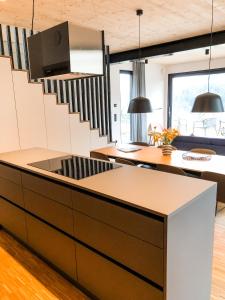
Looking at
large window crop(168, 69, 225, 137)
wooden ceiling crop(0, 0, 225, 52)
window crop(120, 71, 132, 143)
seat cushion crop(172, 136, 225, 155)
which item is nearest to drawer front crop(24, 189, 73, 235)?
wooden ceiling crop(0, 0, 225, 52)

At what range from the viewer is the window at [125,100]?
7.19 meters

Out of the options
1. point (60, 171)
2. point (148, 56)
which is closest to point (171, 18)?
point (148, 56)

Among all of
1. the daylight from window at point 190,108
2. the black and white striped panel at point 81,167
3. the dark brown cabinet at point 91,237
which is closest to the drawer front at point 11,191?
the dark brown cabinet at point 91,237

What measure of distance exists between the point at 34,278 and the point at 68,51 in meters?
2.03

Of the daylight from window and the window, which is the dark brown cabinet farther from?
the daylight from window

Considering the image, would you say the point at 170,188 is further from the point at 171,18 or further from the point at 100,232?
the point at 171,18

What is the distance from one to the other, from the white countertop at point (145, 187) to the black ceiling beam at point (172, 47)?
10.7 feet

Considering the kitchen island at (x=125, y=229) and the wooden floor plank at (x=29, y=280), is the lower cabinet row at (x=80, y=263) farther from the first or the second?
the wooden floor plank at (x=29, y=280)

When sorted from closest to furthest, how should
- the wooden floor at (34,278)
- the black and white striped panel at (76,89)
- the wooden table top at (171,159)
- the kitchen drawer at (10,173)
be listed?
1. the wooden floor at (34,278)
2. the kitchen drawer at (10,173)
3. the wooden table top at (171,159)
4. the black and white striped panel at (76,89)

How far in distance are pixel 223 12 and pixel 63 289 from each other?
3.91m

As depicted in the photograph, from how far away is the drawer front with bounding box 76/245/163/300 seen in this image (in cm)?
149

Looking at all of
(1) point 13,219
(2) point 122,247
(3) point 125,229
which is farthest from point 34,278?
(3) point 125,229

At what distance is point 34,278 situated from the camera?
2.24 metres

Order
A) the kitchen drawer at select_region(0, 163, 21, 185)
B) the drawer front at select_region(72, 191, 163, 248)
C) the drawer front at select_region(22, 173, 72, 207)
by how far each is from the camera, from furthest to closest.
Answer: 1. the kitchen drawer at select_region(0, 163, 21, 185)
2. the drawer front at select_region(22, 173, 72, 207)
3. the drawer front at select_region(72, 191, 163, 248)
